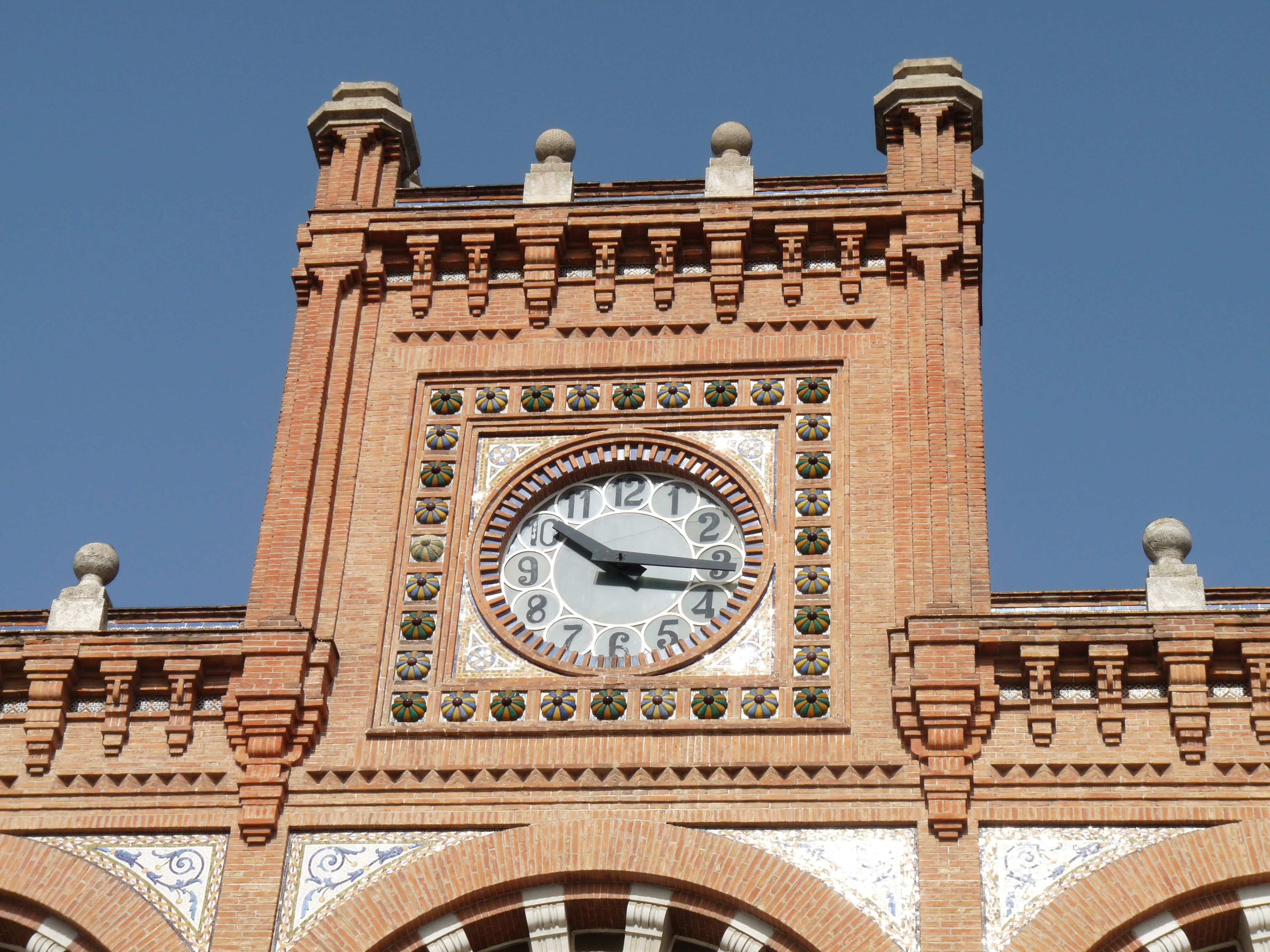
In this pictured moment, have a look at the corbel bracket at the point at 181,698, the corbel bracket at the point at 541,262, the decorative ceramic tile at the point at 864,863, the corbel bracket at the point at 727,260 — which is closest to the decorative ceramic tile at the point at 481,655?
the corbel bracket at the point at 181,698

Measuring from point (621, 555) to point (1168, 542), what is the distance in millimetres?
4324

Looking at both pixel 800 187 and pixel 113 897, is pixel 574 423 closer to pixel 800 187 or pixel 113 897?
pixel 800 187

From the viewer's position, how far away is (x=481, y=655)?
19.5m

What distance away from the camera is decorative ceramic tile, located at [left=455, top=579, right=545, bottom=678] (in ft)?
63.5

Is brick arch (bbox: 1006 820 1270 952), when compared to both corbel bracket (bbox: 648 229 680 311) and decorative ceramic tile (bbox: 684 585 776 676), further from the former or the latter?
corbel bracket (bbox: 648 229 680 311)

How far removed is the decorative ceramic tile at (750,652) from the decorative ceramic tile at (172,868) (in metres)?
3.91

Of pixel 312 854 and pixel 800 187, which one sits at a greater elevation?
pixel 800 187

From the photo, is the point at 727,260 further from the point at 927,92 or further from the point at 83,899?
the point at 83,899

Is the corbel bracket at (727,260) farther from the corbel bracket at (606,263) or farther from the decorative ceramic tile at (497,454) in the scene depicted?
the decorative ceramic tile at (497,454)

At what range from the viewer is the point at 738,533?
2017 centimetres

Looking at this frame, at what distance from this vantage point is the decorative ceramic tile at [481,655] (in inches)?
762

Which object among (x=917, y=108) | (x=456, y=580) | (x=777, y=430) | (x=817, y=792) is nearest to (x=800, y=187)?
(x=917, y=108)

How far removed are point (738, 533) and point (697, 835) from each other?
310 cm

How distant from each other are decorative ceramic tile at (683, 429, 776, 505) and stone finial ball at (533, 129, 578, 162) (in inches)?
139
